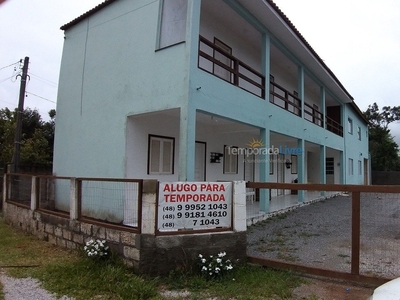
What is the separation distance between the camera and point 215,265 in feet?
13.6

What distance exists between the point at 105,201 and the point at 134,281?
2.39 metres

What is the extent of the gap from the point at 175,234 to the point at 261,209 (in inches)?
195

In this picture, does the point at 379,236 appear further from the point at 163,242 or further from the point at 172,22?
the point at 172,22

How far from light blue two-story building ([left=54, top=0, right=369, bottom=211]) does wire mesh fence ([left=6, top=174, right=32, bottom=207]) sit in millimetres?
1169

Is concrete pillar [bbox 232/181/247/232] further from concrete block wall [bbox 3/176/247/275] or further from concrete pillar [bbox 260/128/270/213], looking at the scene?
concrete pillar [bbox 260/128/270/213]

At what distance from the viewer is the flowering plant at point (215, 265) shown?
4.09 metres

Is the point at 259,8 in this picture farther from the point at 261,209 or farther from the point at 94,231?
the point at 94,231

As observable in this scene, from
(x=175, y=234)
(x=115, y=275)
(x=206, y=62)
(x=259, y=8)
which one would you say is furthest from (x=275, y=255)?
(x=259, y=8)

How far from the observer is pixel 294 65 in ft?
39.3

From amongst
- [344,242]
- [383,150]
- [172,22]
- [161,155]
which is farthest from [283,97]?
[383,150]

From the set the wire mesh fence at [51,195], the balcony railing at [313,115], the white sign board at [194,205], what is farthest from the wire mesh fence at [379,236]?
the balcony railing at [313,115]

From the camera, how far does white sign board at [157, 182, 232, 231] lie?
4.27 meters

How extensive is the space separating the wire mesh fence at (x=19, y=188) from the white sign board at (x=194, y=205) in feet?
16.1

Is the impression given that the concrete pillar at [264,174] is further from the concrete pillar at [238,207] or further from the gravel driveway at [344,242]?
the concrete pillar at [238,207]
